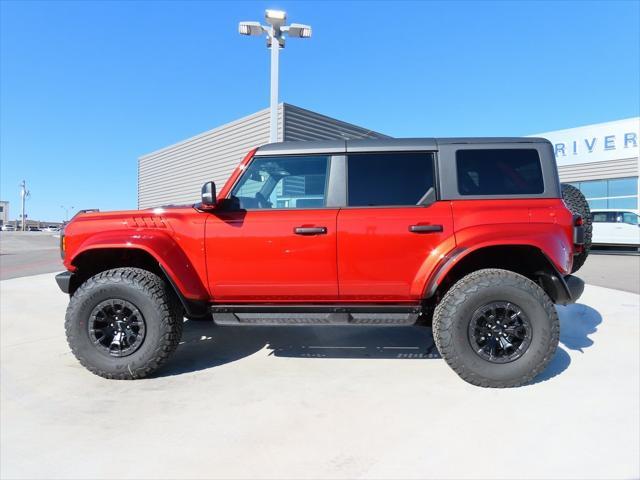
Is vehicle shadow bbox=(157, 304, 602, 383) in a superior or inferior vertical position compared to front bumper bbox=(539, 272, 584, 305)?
inferior

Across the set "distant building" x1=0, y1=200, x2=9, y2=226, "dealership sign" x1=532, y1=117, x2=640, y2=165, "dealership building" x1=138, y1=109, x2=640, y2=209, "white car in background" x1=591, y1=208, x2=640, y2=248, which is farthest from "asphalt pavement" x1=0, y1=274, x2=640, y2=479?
"distant building" x1=0, y1=200, x2=9, y2=226

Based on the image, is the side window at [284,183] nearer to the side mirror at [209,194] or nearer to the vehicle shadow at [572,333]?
the side mirror at [209,194]

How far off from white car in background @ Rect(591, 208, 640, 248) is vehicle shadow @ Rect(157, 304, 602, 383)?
1223 centimetres

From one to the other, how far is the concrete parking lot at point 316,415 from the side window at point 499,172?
1.50 metres

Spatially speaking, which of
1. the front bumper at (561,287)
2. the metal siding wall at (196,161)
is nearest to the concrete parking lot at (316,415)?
the front bumper at (561,287)

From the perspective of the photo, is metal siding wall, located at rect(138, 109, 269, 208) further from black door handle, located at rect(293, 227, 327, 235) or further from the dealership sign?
the dealership sign

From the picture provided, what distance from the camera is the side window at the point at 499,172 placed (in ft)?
9.77

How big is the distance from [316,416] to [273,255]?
121cm

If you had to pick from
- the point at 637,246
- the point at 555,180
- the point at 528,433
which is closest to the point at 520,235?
the point at 555,180

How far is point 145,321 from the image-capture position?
2912mm

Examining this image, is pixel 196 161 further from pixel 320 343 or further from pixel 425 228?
pixel 425 228

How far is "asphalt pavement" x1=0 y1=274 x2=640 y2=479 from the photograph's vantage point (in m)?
1.87

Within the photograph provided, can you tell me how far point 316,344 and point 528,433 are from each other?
1.99m

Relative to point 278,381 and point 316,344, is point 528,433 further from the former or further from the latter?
point 316,344
